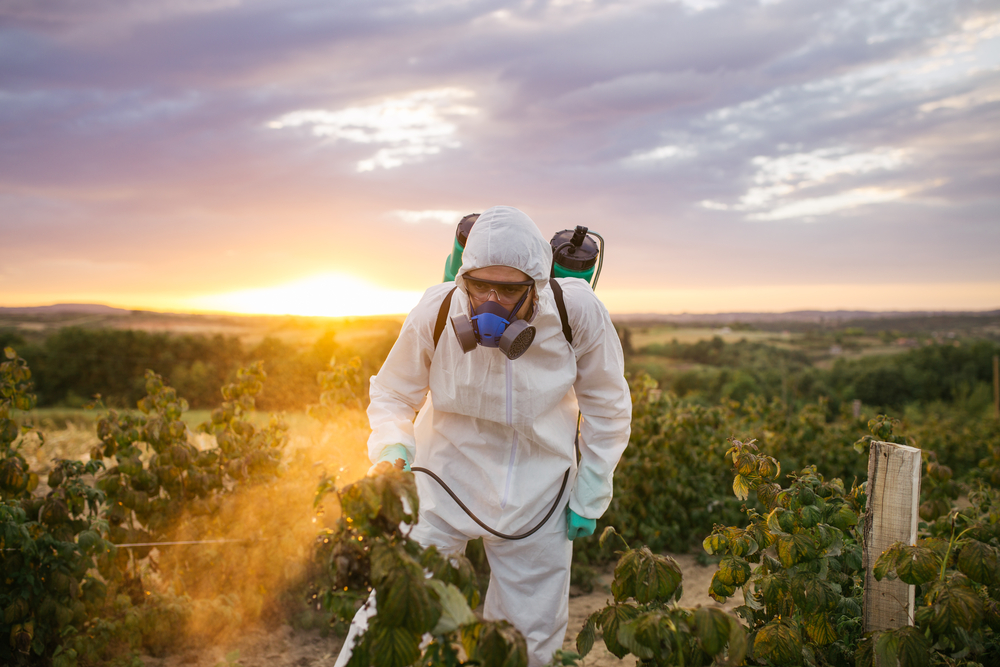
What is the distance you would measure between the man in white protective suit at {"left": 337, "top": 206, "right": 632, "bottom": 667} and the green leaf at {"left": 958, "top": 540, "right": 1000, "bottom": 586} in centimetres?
100

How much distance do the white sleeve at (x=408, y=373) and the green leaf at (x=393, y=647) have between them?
0.96m

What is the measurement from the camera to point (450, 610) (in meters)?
0.93

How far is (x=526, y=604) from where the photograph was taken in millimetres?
2041

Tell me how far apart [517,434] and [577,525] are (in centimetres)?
42

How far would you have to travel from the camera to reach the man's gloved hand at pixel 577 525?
6.80ft

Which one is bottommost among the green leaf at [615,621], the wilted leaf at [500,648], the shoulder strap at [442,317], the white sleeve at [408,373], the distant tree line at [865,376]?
the distant tree line at [865,376]

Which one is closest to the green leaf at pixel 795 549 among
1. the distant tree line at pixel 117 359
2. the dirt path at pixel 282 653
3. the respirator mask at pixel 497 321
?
the respirator mask at pixel 497 321

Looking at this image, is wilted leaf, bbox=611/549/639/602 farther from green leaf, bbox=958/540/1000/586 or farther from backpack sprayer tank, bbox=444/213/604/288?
backpack sprayer tank, bbox=444/213/604/288

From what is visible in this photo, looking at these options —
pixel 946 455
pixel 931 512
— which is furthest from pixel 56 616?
pixel 946 455

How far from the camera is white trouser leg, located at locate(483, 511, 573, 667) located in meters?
2.03

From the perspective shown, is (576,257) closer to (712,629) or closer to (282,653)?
(712,629)

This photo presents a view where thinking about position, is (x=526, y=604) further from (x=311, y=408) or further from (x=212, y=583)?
(x=311, y=408)

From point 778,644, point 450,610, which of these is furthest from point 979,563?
point 450,610

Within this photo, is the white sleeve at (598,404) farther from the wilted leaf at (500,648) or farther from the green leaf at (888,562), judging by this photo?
the wilted leaf at (500,648)
